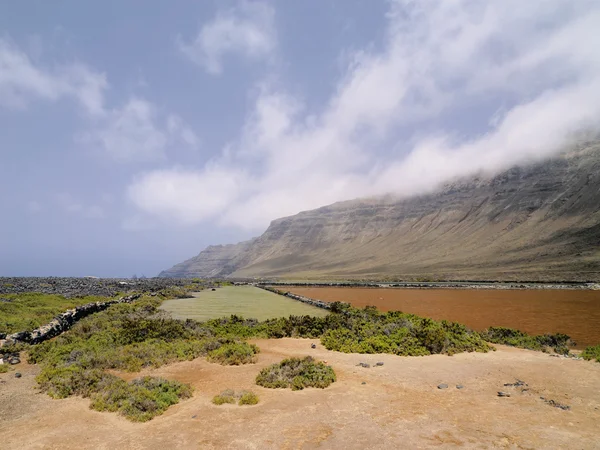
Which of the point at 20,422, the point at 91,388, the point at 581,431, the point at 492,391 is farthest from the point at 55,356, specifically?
the point at 581,431

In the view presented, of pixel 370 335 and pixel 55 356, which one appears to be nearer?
pixel 55 356

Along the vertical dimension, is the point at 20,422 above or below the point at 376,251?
below

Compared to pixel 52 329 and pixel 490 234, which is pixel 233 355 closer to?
pixel 52 329

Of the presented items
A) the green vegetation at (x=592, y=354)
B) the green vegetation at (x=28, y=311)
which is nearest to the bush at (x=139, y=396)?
the green vegetation at (x=28, y=311)

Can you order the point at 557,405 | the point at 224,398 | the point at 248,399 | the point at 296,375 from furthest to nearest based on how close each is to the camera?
the point at 296,375 → the point at 224,398 → the point at 248,399 → the point at 557,405

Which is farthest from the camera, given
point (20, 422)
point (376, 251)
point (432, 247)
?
point (376, 251)

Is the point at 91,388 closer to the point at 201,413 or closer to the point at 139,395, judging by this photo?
the point at 139,395

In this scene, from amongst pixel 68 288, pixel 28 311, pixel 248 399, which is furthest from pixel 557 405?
pixel 68 288

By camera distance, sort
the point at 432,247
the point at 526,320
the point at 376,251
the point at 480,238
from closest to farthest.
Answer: the point at 526,320
the point at 480,238
the point at 432,247
the point at 376,251
